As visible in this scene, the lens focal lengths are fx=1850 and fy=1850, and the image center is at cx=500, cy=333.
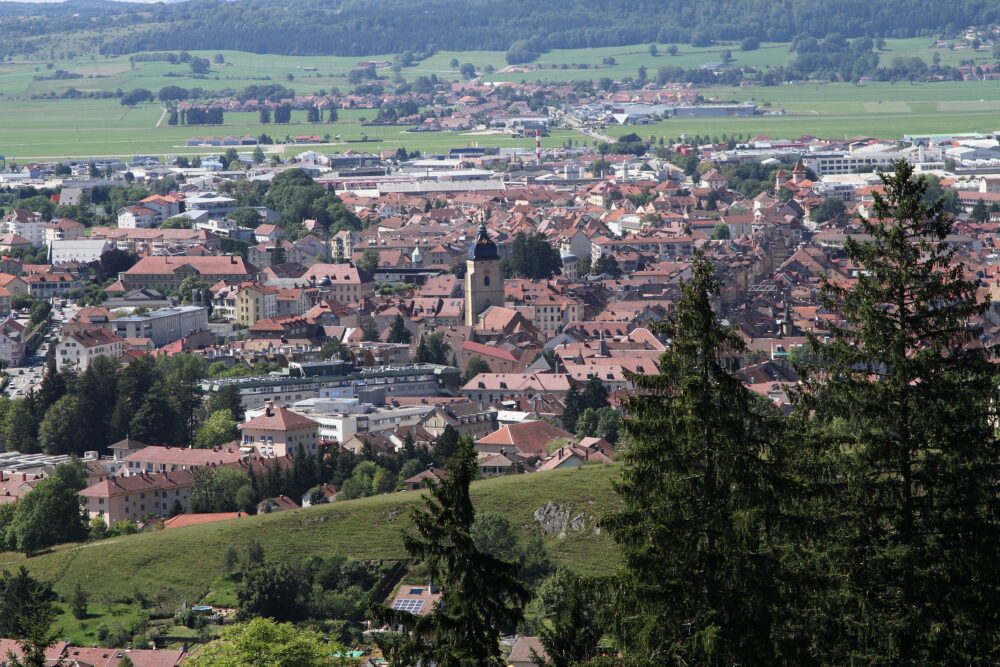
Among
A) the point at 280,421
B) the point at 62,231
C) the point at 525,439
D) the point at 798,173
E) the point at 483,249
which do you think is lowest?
the point at 798,173

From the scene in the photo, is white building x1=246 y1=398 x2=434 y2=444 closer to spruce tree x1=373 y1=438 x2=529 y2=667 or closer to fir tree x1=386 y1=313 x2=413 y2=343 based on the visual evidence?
fir tree x1=386 y1=313 x2=413 y2=343

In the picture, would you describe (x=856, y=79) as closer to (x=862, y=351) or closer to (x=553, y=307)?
(x=553, y=307)

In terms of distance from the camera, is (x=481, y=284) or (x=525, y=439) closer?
(x=525, y=439)

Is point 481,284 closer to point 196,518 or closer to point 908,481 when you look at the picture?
point 196,518

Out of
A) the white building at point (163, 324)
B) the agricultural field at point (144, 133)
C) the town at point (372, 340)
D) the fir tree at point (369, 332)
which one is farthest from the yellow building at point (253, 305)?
the agricultural field at point (144, 133)

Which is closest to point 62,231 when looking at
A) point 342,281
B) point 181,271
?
point 181,271

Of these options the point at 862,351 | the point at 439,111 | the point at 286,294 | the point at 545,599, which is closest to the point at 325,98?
the point at 439,111
